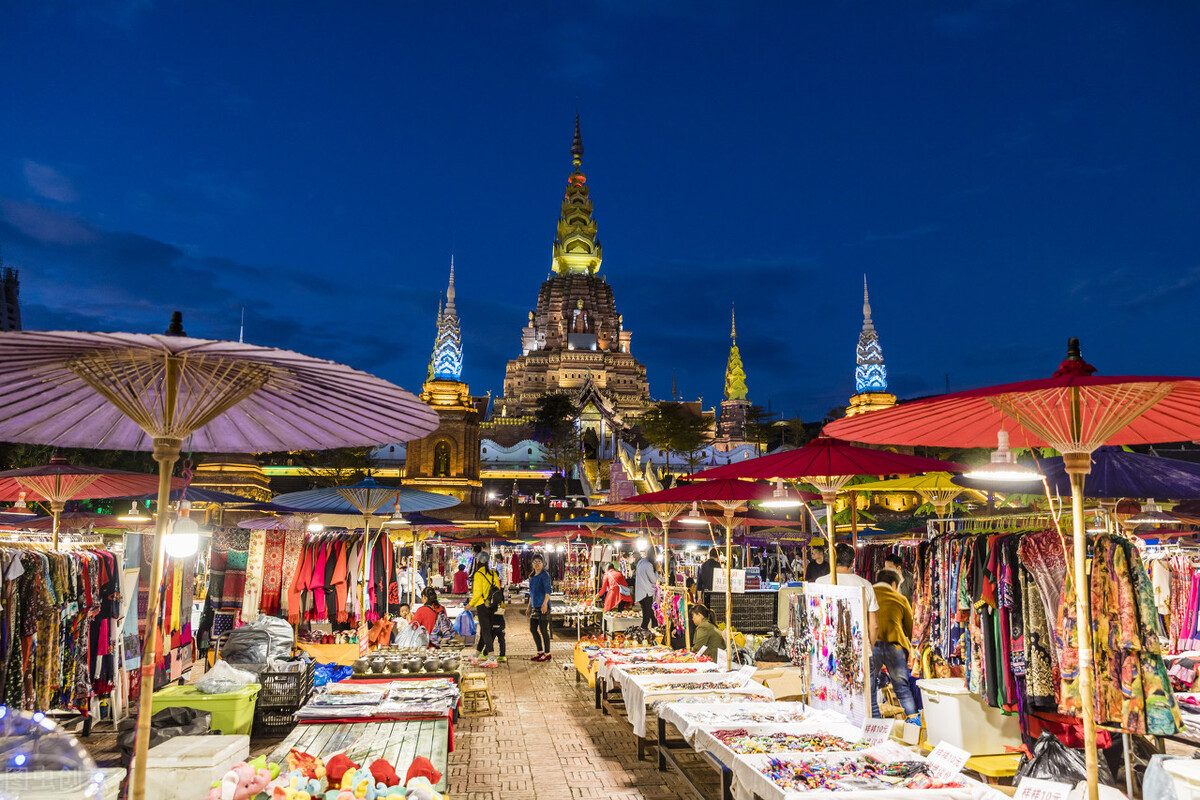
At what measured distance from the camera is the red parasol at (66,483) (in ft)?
26.0

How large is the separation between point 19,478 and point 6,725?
22.4 feet

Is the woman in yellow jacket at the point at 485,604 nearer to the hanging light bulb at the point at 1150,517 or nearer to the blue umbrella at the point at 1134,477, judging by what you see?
the blue umbrella at the point at 1134,477

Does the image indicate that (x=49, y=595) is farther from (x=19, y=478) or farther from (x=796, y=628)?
(x=796, y=628)

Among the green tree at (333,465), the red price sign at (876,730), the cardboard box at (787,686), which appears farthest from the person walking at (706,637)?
the green tree at (333,465)

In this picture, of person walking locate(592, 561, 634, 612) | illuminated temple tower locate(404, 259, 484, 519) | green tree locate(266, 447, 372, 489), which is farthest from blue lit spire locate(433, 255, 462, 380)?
person walking locate(592, 561, 634, 612)

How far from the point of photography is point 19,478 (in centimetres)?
789

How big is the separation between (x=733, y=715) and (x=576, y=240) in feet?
309

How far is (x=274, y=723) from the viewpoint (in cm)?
779

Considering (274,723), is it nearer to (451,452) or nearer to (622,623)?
(622,623)

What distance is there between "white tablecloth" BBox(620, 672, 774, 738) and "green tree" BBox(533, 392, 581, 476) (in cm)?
5555

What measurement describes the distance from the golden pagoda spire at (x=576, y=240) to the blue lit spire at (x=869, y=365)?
66224 mm

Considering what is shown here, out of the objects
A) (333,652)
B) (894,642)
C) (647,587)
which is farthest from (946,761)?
(647,587)

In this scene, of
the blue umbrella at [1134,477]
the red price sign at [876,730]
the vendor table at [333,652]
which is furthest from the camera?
the vendor table at [333,652]

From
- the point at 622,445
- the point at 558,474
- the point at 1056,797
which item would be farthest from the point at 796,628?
the point at 622,445
